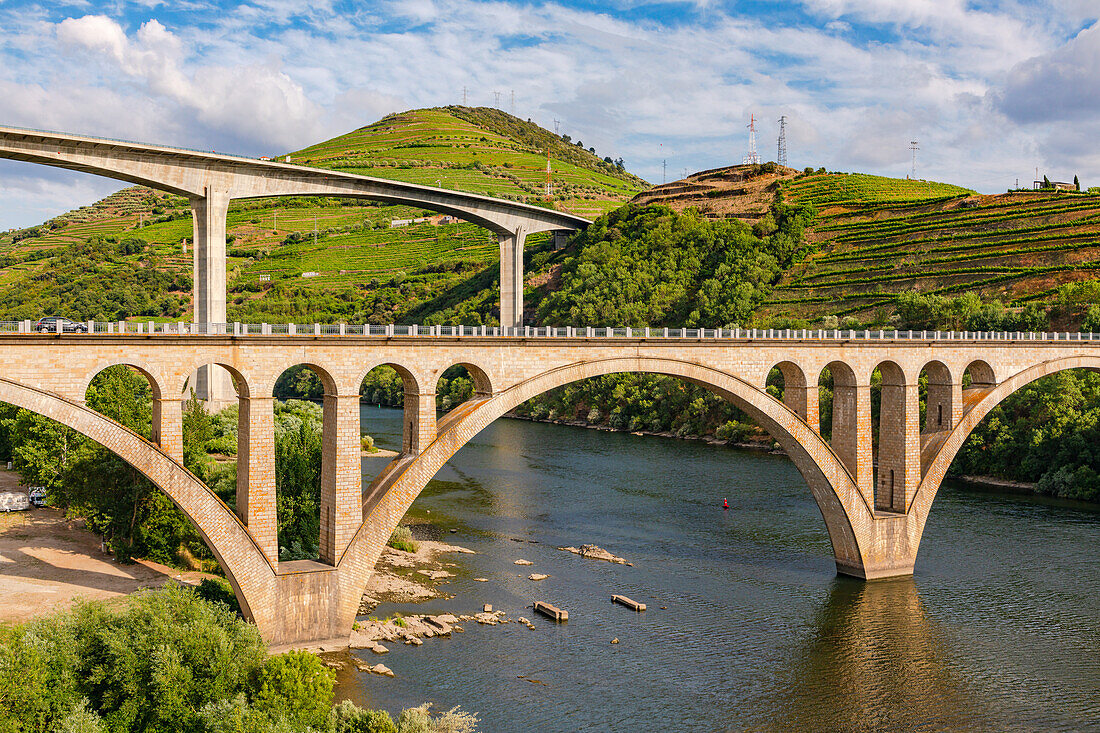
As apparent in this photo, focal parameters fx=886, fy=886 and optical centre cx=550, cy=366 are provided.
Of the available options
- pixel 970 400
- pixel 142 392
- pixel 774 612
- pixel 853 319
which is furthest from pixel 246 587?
pixel 853 319

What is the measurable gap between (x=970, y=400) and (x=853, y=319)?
4260 cm

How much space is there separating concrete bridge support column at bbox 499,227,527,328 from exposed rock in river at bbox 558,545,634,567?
22.9 m

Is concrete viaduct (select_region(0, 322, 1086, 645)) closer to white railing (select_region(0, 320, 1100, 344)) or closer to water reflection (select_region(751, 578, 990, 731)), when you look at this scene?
white railing (select_region(0, 320, 1100, 344))

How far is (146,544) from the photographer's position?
39.8 metres

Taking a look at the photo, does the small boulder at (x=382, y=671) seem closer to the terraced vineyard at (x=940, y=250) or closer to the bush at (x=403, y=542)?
the bush at (x=403, y=542)

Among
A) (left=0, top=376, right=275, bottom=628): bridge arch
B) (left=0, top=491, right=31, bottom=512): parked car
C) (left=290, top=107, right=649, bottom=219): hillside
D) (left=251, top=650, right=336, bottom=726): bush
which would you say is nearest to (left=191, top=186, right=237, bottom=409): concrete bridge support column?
(left=0, top=491, right=31, bottom=512): parked car

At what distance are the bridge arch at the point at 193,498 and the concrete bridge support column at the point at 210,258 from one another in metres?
→ 26.4

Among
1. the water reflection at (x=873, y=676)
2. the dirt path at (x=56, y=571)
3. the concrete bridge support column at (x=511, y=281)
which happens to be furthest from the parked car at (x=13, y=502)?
the water reflection at (x=873, y=676)

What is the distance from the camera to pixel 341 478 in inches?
1208

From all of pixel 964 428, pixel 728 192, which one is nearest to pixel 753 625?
pixel 964 428

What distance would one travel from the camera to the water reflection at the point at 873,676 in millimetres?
28781

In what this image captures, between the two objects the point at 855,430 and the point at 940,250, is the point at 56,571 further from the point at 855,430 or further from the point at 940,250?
the point at 940,250

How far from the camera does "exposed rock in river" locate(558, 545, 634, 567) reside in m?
44.8

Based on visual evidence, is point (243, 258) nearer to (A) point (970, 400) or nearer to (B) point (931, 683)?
(A) point (970, 400)
